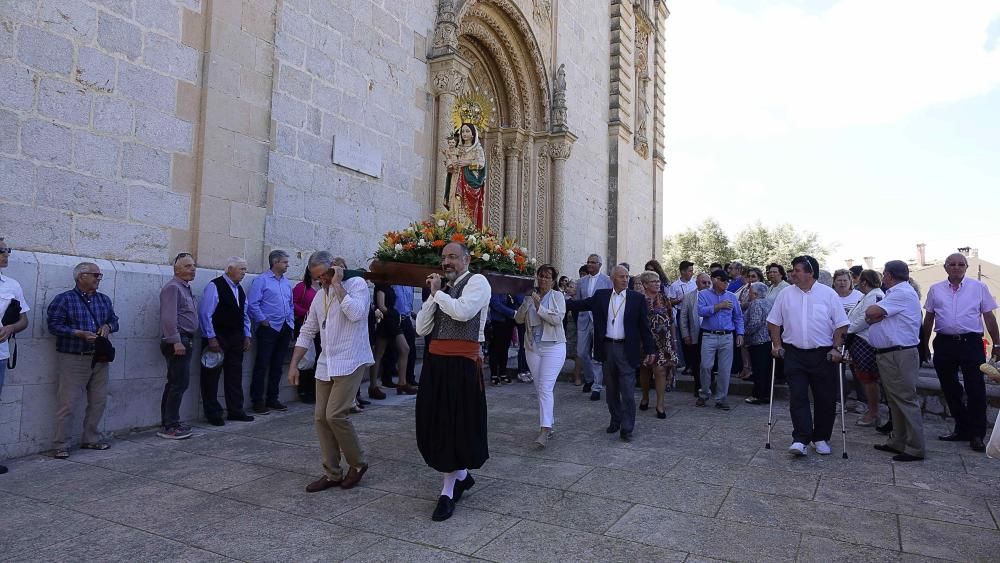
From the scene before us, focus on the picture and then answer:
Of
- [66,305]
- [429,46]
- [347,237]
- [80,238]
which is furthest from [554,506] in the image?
[429,46]

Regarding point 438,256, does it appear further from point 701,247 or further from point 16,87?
point 701,247

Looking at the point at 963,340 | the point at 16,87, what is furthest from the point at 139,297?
the point at 963,340

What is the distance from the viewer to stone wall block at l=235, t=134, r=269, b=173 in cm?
698

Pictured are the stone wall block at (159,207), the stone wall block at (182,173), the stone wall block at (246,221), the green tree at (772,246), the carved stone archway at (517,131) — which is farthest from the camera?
the green tree at (772,246)

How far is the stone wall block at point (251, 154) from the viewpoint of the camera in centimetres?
698

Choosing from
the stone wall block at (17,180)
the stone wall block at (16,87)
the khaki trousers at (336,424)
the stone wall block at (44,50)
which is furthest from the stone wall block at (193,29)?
the khaki trousers at (336,424)

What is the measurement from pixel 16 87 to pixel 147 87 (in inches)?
45.0

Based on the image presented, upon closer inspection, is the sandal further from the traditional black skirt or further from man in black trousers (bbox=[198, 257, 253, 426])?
the traditional black skirt

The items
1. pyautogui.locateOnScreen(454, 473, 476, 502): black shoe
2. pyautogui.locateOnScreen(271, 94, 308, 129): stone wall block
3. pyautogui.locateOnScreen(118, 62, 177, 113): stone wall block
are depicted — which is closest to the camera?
pyautogui.locateOnScreen(454, 473, 476, 502): black shoe

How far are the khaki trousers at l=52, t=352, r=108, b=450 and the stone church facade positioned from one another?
0.19 meters

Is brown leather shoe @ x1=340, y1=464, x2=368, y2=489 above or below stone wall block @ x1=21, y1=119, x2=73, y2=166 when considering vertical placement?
below

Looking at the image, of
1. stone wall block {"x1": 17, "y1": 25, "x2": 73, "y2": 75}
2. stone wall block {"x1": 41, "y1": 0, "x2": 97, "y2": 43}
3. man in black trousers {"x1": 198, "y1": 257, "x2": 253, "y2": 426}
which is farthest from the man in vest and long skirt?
stone wall block {"x1": 41, "y1": 0, "x2": 97, "y2": 43}

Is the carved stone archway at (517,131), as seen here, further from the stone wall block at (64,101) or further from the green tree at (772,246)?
the green tree at (772,246)

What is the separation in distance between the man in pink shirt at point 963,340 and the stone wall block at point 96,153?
813 centimetres
